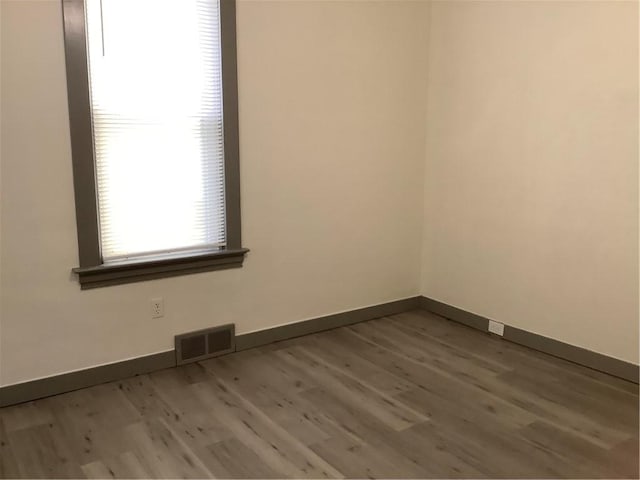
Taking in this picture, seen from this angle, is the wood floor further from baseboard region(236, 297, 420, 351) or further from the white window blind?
the white window blind

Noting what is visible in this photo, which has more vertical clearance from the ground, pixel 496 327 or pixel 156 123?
pixel 156 123

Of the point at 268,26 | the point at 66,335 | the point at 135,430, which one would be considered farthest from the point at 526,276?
the point at 66,335

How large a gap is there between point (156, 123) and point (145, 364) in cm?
132

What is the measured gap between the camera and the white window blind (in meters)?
2.77

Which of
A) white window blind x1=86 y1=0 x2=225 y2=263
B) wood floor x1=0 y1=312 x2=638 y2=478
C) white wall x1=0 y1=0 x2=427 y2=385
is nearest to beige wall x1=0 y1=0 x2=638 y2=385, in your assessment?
white wall x1=0 y1=0 x2=427 y2=385

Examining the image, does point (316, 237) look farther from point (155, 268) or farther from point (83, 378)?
point (83, 378)

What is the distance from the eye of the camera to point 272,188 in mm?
3414

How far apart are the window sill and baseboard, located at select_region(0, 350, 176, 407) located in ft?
1.48

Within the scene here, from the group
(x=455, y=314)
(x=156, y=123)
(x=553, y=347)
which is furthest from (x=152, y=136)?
(x=553, y=347)

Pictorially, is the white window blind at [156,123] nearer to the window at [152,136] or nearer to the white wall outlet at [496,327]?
the window at [152,136]

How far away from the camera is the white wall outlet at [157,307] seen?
10.1ft

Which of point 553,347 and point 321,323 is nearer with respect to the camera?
point 553,347

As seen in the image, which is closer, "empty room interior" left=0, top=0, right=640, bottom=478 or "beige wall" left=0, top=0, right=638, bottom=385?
"empty room interior" left=0, top=0, right=640, bottom=478

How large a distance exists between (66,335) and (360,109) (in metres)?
2.25
